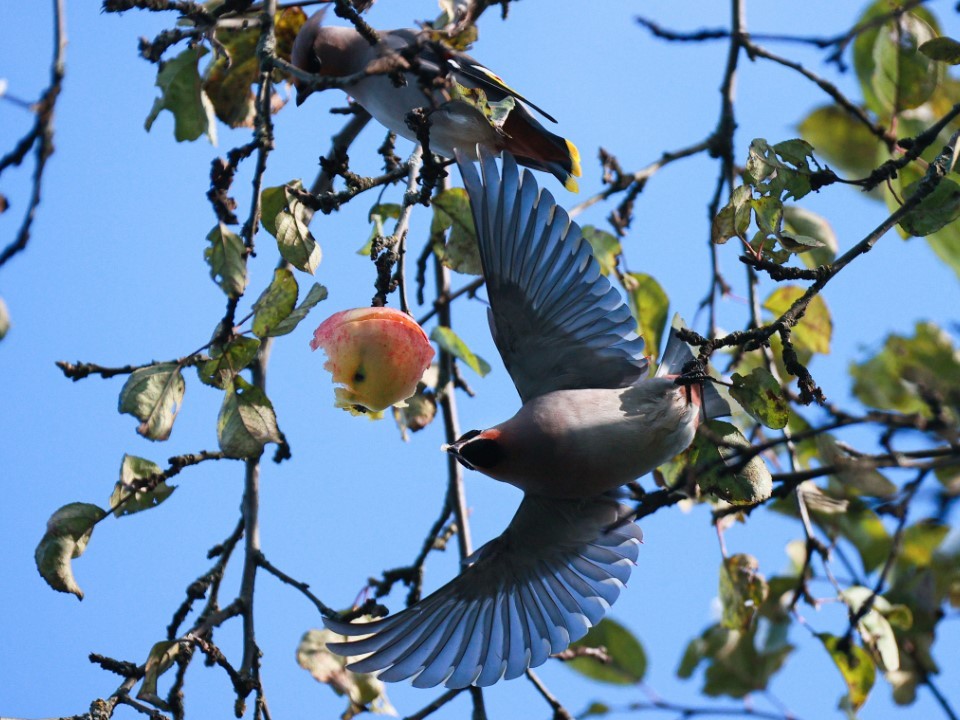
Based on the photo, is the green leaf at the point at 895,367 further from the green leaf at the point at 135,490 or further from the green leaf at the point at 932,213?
the green leaf at the point at 135,490

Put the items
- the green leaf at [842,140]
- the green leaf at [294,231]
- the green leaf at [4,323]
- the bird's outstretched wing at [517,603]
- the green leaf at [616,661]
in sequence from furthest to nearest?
the green leaf at [842,140] < the green leaf at [616,661] < the bird's outstretched wing at [517,603] < the green leaf at [294,231] < the green leaf at [4,323]

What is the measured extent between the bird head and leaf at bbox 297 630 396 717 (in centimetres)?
63

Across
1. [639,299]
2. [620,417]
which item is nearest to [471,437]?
[620,417]

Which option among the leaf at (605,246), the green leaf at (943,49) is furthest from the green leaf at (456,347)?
the green leaf at (943,49)

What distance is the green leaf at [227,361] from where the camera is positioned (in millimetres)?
2160

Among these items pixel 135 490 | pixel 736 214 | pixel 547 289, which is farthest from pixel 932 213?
pixel 135 490

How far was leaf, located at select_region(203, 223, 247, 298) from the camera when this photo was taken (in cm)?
214

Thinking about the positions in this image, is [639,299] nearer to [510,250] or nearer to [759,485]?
[510,250]

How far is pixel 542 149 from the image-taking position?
289 centimetres

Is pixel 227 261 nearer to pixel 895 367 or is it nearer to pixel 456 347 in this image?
pixel 456 347

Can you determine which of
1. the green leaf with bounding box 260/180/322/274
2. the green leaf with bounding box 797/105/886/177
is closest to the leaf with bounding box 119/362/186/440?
the green leaf with bounding box 260/180/322/274

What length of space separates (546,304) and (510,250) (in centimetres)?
15

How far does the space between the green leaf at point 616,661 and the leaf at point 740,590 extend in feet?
1.04

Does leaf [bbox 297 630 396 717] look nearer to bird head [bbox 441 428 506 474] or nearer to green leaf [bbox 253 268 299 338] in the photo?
bird head [bbox 441 428 506 474]
